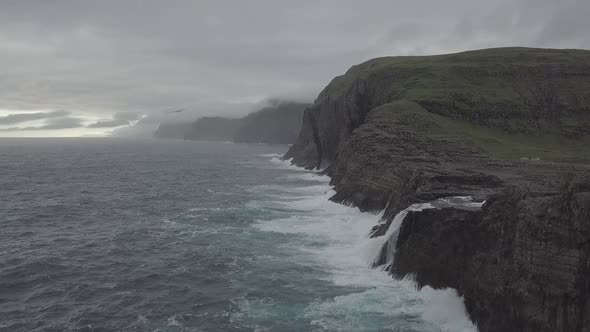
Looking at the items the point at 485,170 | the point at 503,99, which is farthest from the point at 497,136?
the point at 485,170

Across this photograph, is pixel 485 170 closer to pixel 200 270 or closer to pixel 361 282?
pixel 361 282

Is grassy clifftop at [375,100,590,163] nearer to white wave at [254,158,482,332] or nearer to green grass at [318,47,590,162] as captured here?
green grass at [318,47,590,162]

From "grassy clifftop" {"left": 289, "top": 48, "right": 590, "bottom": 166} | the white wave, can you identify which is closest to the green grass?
"grassy clifftop" {"left": 289, "top": 48, "right": 590, "bottom": 166}

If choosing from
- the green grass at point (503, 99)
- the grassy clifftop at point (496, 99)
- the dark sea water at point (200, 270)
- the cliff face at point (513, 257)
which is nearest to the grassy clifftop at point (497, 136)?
the green grass at point (503, 99)

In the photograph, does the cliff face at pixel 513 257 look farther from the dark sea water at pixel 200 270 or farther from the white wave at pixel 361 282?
the dark sea water at pixel 200 270

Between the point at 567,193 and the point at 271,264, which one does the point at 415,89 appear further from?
the point at 567,193

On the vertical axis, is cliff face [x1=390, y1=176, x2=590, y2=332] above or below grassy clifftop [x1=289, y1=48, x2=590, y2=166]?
below
